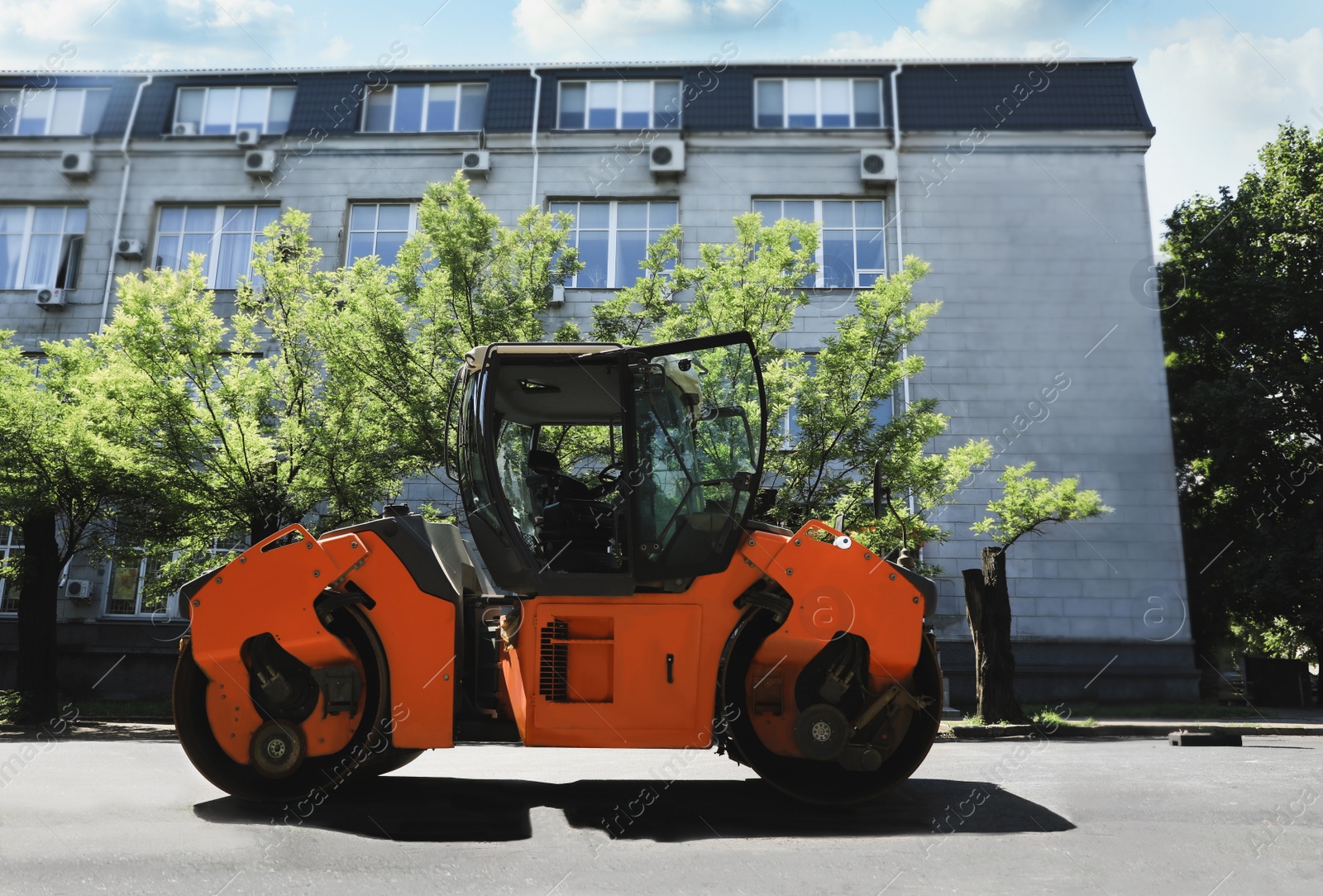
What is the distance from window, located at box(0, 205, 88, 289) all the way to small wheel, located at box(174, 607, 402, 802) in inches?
887

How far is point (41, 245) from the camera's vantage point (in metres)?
25.4

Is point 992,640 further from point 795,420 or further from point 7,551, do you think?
point 7,551

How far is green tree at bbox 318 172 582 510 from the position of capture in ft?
47.1

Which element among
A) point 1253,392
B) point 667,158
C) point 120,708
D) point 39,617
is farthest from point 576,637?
point 1253,392

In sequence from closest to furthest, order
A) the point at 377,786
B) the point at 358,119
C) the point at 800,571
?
the point at 800,571, the point at 377,786, the point at 358,119

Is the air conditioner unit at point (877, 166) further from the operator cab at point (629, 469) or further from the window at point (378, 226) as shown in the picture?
the operator cab at point (629, 469)

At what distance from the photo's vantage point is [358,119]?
83.1ft

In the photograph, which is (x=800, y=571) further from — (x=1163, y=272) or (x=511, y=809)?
(x=1163, y=272)

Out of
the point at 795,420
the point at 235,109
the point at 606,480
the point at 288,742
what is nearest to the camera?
the point at 288,742

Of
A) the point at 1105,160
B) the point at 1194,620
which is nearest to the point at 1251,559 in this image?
the point at 1194,620

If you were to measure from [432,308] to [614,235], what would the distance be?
10.2 metres

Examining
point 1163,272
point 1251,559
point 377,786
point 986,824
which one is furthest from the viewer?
point 1163,272

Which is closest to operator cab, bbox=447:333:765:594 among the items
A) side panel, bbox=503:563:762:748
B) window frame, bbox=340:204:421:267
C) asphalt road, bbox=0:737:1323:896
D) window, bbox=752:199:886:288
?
side panel, bbox=503:563:762:748

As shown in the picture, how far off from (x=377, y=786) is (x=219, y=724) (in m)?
1.21
